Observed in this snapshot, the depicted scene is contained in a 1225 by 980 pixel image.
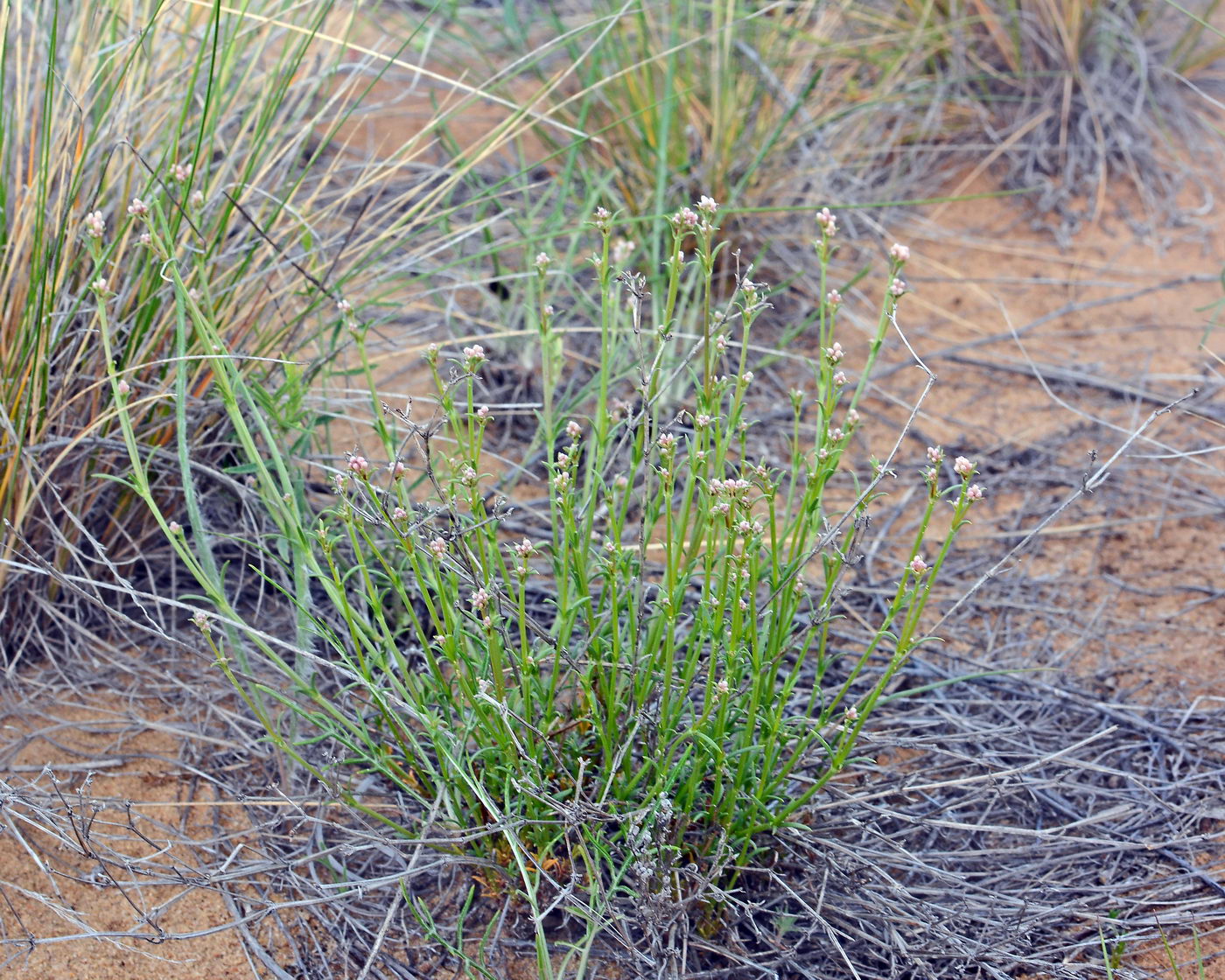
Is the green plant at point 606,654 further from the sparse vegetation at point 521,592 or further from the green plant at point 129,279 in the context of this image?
the green plant at point 129,279

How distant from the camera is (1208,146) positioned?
12.3 ft

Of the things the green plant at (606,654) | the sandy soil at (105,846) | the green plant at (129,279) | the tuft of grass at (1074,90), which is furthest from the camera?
the tuft of grass at (1074,90)

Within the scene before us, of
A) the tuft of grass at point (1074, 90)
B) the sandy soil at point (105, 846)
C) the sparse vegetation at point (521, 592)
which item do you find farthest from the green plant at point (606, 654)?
the tuft of grass at point (1074, 90)

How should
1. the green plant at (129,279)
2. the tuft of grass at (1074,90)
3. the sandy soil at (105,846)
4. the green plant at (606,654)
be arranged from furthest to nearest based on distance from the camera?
the tuft of grass at (1074,90) < the green plant at (129,279) < the sandy soil at (105,846) < the green plant at (606,654)

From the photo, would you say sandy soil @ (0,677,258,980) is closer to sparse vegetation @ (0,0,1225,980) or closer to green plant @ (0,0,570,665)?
sparse vegetation @ (0,0,1225,980)

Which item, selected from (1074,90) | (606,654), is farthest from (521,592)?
(1074,90)

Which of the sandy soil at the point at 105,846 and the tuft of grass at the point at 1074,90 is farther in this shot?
the tuft of grass at the point at 1074,90

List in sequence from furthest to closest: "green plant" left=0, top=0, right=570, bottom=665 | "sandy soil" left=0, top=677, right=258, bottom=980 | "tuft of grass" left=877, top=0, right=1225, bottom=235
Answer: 1. "tuft of grass" left=877, top=0, right=1225, bottom=235
2. "green plant" left=0, top=0, right=570, bottom=665
3. "sandy soil" left=0, top=677, right=258, bottom=980

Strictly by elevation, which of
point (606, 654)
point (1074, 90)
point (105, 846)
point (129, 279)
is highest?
point (129, 279)

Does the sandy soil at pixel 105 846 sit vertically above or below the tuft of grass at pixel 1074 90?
below

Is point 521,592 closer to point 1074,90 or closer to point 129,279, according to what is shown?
point 129,279

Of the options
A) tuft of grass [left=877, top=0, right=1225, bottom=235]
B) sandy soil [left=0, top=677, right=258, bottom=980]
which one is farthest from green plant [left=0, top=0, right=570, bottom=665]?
tuft of grass [left=877, top=0, right=1225, bottom=235]

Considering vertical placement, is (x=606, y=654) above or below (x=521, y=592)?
below

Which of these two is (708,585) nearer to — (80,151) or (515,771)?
(515,771)
